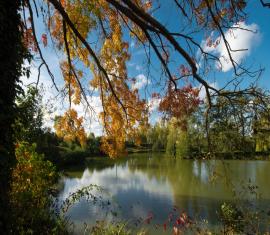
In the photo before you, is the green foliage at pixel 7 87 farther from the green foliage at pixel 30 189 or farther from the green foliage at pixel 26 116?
the green foliage at pixel 30 189

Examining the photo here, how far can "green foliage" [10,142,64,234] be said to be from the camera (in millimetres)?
4105

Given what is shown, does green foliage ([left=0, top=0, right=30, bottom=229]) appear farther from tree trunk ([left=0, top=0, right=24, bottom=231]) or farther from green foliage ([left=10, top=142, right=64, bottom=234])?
green foliage ([left=10, top=142, right=64, bottom=234])

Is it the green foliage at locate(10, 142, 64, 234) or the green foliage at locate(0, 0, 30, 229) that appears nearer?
the green foliage at locate(0, 0, 30, 229)

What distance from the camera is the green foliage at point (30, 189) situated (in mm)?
4105

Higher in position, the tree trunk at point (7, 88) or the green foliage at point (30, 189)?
the tree trunk at point (7, 88)

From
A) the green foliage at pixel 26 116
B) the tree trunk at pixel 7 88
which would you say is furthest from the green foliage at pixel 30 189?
the tree trunk at pixel 7 88

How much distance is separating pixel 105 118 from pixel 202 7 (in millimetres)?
1842

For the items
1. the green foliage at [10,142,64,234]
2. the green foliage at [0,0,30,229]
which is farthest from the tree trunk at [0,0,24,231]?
the green foliage at [10,142,64,234]

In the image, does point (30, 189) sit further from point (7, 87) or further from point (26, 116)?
point (7, 87)

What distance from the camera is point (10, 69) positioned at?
87.1 inches

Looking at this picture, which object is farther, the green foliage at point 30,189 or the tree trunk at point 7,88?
the green foliage at point 30,189

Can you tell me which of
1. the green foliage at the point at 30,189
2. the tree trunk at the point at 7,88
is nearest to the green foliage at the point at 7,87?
the tree trunk at the point at 7,88

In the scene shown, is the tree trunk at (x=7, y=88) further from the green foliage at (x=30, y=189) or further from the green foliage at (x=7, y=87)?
the green foliage at (x=30, y=189)

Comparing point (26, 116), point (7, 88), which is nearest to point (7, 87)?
point (7, 88)
